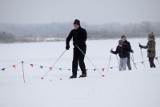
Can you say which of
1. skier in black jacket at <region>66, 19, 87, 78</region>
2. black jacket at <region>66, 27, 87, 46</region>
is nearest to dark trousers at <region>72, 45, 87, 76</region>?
skier in black jacket at <region>66, 19, 87, 78</region>

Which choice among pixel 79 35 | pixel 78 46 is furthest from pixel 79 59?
pixel 79 35

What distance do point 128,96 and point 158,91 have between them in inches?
27.1

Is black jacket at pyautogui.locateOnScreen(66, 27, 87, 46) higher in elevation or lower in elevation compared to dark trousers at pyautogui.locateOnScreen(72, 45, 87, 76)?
higher

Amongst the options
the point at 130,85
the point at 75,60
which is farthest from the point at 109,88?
the point at 75,60

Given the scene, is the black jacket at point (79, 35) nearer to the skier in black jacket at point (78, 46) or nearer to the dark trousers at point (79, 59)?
the skier in black jacket at point (78, 46)

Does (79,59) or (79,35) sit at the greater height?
(79,35)

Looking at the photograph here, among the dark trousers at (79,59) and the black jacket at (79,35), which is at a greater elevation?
the black jacket at (79,35)

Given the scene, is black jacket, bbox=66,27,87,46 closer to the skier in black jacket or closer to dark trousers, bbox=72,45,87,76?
the skier in black jacket

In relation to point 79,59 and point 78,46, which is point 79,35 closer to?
point 78,46

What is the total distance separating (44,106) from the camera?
577 centimetres

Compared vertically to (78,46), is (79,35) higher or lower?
higher

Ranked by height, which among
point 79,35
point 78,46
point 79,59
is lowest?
point 79,59

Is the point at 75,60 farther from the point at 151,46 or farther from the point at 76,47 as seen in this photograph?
the point at 151,46

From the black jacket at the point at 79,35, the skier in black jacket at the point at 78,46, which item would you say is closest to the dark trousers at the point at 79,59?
the skier in black jacket at the point at 78,46
